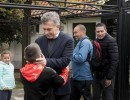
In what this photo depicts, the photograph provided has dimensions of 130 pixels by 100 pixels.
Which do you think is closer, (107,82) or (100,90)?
(107,82)

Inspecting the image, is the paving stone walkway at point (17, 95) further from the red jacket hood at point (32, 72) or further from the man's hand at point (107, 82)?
the red jacket hood at point (32, 72)

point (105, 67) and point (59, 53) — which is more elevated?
point (59, 53)

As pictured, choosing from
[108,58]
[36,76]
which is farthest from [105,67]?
[36,76]

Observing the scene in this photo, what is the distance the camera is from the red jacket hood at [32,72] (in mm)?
3379

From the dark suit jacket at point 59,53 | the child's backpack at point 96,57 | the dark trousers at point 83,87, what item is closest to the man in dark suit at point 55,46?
the dark suit jacket at point 59,53

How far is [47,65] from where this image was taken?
3.59 metres

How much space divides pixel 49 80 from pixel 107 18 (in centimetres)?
404

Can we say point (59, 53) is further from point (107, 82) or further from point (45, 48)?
point (107, 82)

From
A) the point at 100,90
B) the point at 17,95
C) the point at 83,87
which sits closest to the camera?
the point at 83,87

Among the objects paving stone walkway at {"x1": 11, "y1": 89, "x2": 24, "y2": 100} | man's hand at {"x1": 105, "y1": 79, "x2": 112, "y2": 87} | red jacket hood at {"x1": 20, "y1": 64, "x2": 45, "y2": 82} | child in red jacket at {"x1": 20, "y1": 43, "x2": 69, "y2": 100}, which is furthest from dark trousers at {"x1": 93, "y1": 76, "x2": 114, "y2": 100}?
paving stone walkway at {"x1": 11, "y1": 89, "x2": 24, "y2": 100}

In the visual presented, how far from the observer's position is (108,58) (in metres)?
5.61

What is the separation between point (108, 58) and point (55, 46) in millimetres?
2107

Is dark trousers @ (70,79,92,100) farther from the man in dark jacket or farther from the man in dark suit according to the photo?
the man in dark suit

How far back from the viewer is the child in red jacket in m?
3.37
